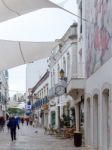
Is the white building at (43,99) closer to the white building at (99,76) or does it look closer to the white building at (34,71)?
the white building at (34,71)

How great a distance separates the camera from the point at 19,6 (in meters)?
15.2

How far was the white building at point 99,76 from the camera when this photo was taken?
18297 millimetres

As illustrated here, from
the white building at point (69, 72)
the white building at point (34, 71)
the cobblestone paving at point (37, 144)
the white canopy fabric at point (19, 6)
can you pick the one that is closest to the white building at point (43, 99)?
the white building at point (69, 72)

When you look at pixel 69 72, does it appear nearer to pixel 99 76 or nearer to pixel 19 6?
pixel 99 76

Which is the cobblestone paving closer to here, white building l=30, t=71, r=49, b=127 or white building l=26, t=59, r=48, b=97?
white building l=30, t=71, r=49, b=127

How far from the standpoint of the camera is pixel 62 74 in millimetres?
37344

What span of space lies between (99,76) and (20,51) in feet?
12.3

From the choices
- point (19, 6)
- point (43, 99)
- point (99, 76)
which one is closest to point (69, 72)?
point (99, 76)

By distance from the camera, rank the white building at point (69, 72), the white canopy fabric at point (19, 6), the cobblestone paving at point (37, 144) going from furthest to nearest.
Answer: the white building at point (69, 72) → the cobblestone paving at point (37, 144) → the white canopy fabric at point (19, 6)

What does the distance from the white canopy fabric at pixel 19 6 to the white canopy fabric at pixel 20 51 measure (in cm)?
292

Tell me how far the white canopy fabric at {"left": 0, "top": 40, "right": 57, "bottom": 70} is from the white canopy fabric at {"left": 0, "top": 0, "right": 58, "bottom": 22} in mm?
2922

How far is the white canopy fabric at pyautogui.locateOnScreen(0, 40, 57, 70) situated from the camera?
18.7 m

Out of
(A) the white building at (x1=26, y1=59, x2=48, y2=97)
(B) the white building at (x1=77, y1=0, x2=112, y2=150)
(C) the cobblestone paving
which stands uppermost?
(A) the white building at (x1=26, y1=59, x2=48, y2=97)

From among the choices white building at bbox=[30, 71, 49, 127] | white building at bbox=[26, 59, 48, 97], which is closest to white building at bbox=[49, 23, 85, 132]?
white building at bbox=[30, 71, 49, 127]
